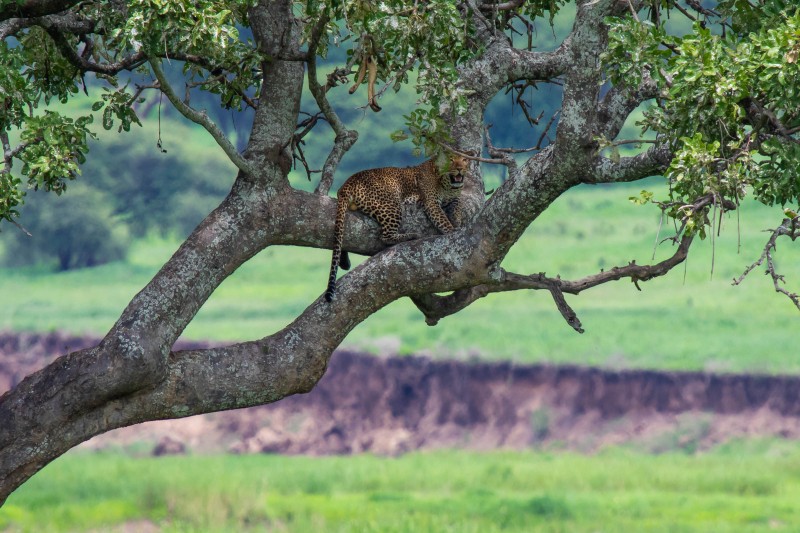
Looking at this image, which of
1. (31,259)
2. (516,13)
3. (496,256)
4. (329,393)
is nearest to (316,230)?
(496,256)

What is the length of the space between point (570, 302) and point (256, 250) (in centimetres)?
1941

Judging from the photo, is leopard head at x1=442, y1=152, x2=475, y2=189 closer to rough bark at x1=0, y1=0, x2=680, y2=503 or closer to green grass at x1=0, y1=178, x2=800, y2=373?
rough bark at x1=0, y1=0, x2=680, y2=503

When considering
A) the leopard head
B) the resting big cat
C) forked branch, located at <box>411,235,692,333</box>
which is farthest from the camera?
the leopard head

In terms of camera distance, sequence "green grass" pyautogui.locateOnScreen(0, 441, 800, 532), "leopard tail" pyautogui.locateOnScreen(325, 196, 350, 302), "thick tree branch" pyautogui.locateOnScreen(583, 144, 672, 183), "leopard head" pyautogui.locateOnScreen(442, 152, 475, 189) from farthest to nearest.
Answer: "green grass" pyautogui.locateOnScreen(0, 441, 800, 532) → "leopard head" pyautogui.locateOnScreen(442, 152, 475, 189) → "leopard tail" pyautogui.locateOnScreen(325, 196, 350, 302) → "thick tree branch" pyautogui.locateOnScreen(583, 144, 672, 183)

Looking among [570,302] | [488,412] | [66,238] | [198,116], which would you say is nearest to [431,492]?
[488,412]

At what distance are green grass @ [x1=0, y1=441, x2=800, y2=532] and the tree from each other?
11.4 m

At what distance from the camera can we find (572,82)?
7.14 metres

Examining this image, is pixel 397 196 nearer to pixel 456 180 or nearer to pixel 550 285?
pixel 456 180

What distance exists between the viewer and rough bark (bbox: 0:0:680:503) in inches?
283

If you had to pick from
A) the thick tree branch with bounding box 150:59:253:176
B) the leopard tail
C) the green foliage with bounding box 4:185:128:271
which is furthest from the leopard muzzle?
the green foliage with bounding box 4:185:128:271

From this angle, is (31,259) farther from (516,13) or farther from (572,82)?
(572,82)

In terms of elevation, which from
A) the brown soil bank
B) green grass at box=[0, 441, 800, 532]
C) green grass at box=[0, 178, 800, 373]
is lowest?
green grass at box=[0, 441, 800, 532]

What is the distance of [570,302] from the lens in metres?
26.8

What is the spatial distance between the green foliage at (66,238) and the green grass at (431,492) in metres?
11.0
